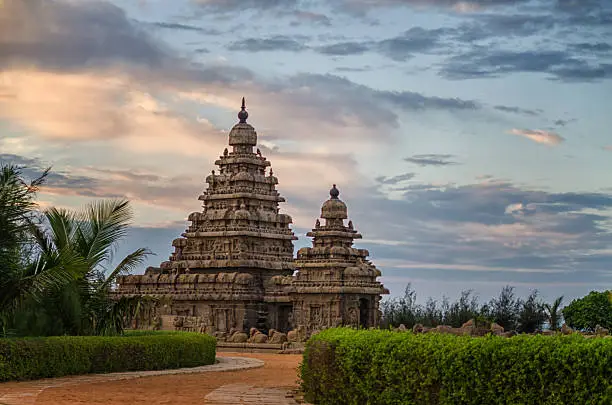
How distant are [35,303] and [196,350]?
19.3ft

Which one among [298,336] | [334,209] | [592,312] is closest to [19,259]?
[298,336]

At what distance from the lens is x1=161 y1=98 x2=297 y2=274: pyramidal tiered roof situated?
52.3m

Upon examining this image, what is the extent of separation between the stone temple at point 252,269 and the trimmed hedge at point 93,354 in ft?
61.4

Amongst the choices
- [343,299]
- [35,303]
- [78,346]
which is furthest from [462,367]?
[343,299]

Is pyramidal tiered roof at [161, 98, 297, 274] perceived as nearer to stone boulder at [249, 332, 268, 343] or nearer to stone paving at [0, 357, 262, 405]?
stone boulder at [249, 332, 268, 343]

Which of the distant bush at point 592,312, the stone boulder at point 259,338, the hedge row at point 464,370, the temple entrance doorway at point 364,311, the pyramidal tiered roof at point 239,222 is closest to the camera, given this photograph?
the hedge row at point 464,370

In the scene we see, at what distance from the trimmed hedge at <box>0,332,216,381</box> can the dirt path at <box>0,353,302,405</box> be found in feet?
2.43

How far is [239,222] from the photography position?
172 feet

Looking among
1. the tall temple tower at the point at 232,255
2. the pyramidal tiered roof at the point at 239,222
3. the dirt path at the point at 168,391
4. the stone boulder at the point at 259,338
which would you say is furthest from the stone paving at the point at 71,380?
the pyramidal tiered roof at the point at 239,222

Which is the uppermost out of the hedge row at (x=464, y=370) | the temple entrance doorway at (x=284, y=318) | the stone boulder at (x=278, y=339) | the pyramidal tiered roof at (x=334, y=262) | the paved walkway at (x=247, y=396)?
the pyramidal tiered roof at (x=334, y=262)

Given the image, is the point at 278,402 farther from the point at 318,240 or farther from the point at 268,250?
the point at 268,250

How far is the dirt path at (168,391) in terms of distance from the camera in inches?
679

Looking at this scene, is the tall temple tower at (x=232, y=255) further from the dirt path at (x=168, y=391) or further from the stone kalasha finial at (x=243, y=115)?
the dirt path at (x=168, y=391)

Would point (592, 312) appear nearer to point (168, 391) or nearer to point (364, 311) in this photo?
point (364, 311)
